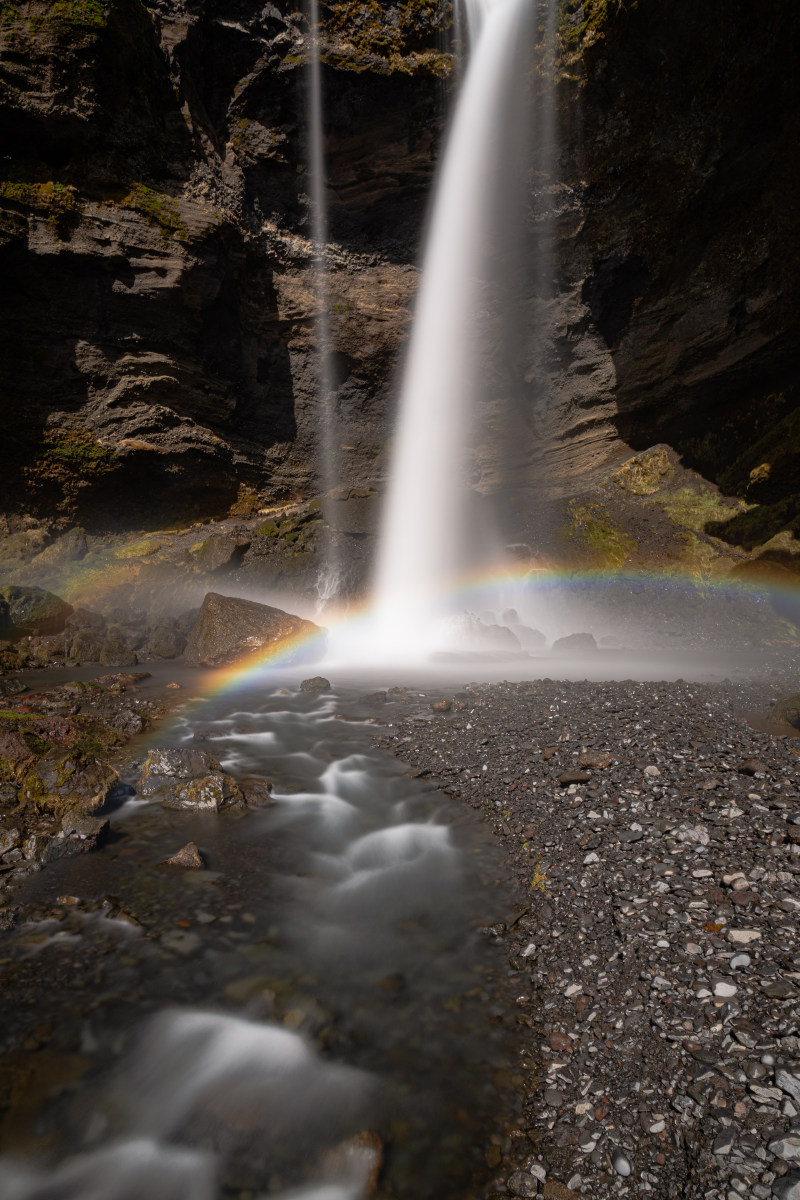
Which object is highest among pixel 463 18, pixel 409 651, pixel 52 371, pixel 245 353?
pixel 463 18

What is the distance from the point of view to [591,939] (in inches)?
136

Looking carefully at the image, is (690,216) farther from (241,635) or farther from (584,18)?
(241,635)

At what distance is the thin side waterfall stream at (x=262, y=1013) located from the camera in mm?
2438

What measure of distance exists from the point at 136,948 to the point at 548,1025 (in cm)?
278

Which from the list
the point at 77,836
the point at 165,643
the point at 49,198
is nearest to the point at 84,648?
the point at 165,643

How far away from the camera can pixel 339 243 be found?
23.6 m

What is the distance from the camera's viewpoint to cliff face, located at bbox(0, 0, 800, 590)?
1828cm

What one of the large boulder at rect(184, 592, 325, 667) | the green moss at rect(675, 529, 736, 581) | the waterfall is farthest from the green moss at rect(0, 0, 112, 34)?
the green moss at rect(675, 529, 736, 581)

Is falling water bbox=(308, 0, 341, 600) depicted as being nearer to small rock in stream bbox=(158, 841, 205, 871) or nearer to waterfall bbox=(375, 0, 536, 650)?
waterfall bbox=(375, 0, 536, 650)

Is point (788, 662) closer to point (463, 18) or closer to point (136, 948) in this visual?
point (136, 948)

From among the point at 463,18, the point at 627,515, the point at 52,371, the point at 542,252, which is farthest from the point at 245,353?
the point at 627,515

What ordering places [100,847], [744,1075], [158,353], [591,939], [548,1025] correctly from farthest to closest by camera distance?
1. [158,353]
2. [100,847]
3. [591,939]
4. [548,1025]
5. [744,1075]

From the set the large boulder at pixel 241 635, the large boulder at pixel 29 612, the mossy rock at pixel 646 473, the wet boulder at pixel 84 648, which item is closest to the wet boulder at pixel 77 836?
the large boulder at pixel 241 635

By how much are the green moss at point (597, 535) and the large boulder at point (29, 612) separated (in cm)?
1932
